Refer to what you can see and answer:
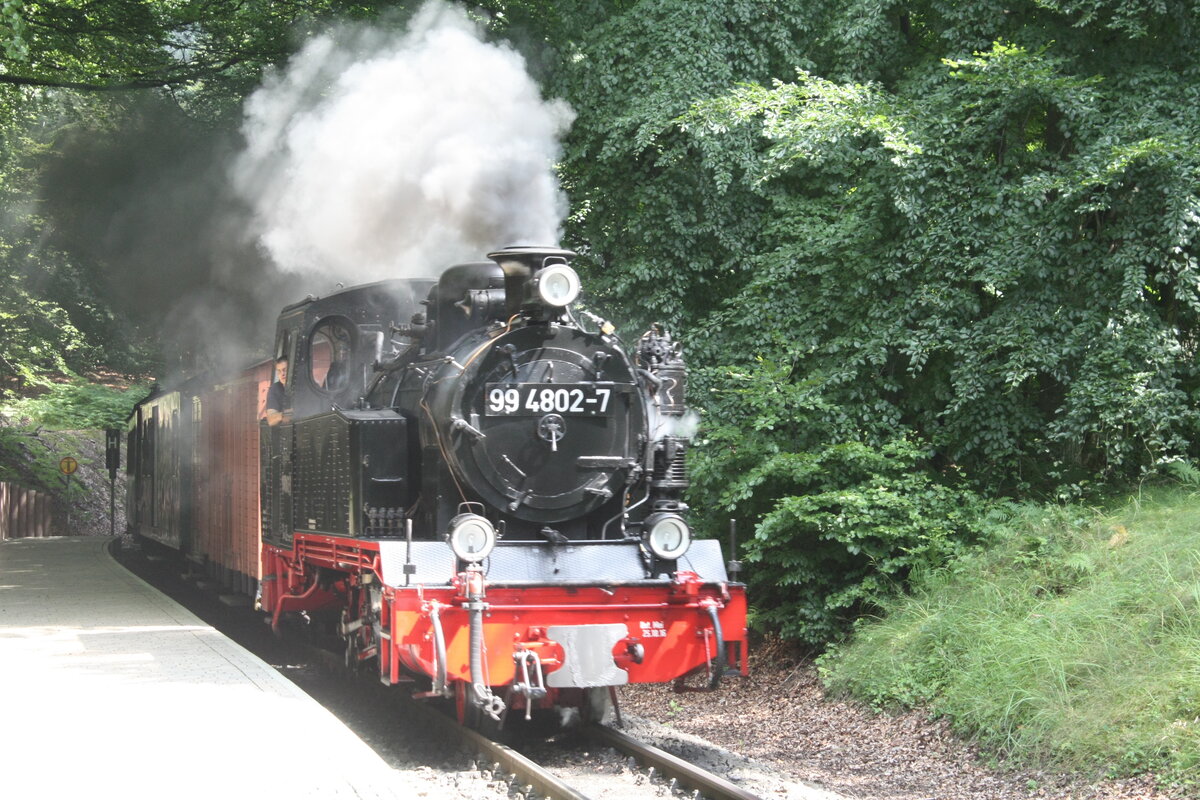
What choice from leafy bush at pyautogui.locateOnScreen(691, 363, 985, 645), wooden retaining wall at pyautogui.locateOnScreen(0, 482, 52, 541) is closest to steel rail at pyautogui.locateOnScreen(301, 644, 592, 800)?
leafy bush at pyautogui.locateOnScreen(691, 363, 985, 645)

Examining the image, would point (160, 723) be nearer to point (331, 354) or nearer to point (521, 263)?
point (521, 263)

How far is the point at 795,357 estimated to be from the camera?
10211 millimetres

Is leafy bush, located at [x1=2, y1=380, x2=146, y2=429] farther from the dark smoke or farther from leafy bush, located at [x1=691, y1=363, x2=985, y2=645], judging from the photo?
leafy bush, located at [x1=691, y1=363, x2=985, y2=645]

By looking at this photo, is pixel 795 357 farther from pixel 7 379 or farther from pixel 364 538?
pixel 7 379

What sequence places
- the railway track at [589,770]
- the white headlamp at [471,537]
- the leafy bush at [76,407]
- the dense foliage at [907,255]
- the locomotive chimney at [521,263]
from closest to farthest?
the railway track at [589,770]
the white headlamp at [471,537]
the locomotive chimney at [521,263]
the dense foliage at [907,255]
the leafy bush at [76,407]

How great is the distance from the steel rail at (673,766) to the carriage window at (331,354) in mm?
3272

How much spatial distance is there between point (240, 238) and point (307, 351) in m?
9.42

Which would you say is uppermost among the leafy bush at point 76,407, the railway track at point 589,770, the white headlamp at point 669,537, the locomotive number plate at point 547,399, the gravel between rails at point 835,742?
the leafy bush at point 76,407

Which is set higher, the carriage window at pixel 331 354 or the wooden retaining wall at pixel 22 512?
the carriage window at pixel 331 354

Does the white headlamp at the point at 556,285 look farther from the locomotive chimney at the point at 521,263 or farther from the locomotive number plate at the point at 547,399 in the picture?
the locomotive number plate at the point at 547,399

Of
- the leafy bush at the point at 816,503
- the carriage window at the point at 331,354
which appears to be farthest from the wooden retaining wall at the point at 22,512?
the leafy bush at the point at 816,503

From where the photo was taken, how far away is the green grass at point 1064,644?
242 inches

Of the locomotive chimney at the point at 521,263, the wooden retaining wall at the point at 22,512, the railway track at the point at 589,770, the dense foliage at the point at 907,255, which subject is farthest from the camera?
the wooden retaining wall at the point at 22,512

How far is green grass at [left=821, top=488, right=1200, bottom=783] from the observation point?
6.14 m
